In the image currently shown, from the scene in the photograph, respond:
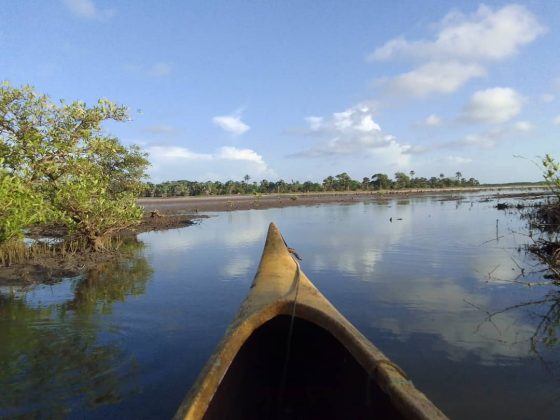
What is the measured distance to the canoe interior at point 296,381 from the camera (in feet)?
14.1

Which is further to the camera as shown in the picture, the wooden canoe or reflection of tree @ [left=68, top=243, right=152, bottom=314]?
reflection of tree @ [left=68, top=243, right=152, bottom=314]

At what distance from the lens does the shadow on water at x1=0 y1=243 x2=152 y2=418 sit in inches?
206

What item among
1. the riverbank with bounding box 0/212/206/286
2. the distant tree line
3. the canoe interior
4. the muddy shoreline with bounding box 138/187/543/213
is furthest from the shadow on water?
the distant tree line

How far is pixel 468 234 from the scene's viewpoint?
2017 cm

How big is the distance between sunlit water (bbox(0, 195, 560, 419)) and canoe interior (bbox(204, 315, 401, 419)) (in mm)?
1062

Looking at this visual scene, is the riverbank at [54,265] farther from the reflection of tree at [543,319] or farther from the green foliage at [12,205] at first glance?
the reflection of tree at [543,319]

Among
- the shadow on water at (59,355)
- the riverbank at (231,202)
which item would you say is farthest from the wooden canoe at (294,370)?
the riverbank at (231,202)

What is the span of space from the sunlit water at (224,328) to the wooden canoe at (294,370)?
1139mm

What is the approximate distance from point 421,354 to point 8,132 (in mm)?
12308

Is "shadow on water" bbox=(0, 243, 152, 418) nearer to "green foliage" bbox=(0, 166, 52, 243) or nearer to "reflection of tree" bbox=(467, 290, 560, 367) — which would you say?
"green foliage" bbox=(0, 166, 52, 243)

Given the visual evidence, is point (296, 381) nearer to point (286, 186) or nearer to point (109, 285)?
point (109, 285)

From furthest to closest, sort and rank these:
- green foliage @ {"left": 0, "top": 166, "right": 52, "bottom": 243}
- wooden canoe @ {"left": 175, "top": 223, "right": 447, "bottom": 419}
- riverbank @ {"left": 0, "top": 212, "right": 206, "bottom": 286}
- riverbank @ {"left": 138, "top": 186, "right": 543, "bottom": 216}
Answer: riverbank @ {"left": 138, "top": 186, "right": 543, "bottom": 216}
riverbank @ {"left": 0, "top": 212, "right": 206, "bottom": 286}
green foliage @ {"left": 0, "top": 166, "right": 52, "bottom": 243}
wooden canoe @ {"left": 175, "top": 223, "right": 447, "bottom": 419}

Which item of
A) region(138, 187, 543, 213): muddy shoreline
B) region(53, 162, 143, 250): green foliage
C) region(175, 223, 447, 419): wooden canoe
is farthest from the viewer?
region(138, 187, 543, 213): muddy shoreline

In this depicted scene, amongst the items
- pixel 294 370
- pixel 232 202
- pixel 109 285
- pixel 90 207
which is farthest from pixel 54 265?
pixel 232 202
